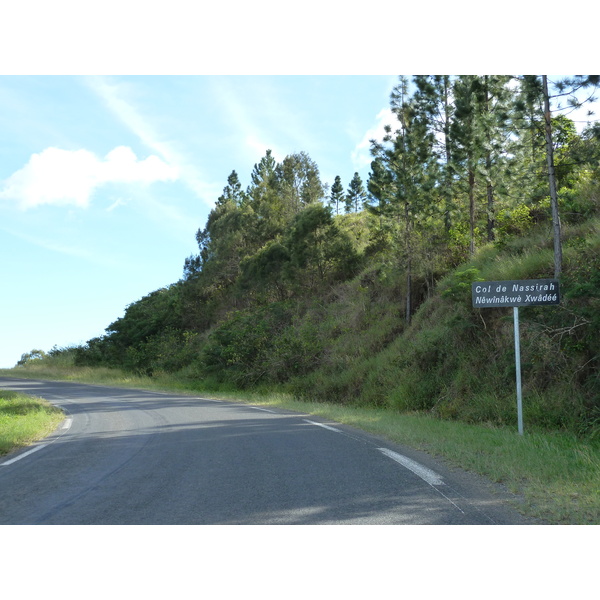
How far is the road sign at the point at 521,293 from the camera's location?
10820mm

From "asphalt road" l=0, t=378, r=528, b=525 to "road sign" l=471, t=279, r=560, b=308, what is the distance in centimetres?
375

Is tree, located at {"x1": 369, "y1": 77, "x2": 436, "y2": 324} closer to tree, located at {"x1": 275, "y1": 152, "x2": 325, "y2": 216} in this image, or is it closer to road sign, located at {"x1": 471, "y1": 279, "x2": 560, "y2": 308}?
road sign, located at {"x1": 471, "y1": 279, "x2": 560, "y2": 308}

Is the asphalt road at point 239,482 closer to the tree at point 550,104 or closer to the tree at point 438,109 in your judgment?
the tree at point 550,104

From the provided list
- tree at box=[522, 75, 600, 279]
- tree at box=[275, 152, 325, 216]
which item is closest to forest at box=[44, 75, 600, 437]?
tree at box=[522, 75, 600, 279]

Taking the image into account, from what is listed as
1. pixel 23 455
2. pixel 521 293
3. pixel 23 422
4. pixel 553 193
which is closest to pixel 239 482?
pixel 23 455

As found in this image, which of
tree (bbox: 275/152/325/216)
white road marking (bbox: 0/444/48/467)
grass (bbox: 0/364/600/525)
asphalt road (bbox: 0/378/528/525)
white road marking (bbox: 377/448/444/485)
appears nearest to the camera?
asphalt road (bbox: 0/378/528/525)

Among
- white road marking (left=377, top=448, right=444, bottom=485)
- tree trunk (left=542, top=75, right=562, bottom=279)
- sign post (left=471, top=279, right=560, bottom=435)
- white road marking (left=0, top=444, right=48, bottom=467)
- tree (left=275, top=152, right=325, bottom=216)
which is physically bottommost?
white road marking (left=0, top=444, right=48, bottom=467)

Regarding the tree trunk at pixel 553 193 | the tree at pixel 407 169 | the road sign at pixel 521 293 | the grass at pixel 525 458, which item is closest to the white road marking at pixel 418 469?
the grass at pixel 525 458

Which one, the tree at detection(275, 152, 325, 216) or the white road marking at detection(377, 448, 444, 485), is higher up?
the tree at detection(275, 152, 325, 216)

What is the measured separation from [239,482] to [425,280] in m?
19.7

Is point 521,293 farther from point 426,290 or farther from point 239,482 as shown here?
point 426,290

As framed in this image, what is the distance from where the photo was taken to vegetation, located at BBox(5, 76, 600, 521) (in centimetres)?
1235

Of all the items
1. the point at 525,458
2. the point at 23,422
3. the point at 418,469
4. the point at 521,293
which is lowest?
the point at 23,422

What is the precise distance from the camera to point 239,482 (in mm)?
6703
